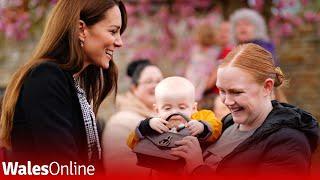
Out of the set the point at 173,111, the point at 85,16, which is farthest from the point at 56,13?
the point at 173,111

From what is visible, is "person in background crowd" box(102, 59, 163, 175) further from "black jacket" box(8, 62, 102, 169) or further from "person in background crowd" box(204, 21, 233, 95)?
"black jacket" box(8, 62, 102, 169)

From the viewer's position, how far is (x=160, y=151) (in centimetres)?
318

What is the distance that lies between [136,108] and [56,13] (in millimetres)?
2595

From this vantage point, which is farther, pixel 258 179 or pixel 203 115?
pixel 203 115

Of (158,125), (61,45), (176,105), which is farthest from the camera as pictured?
(176,105)

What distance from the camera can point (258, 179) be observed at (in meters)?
2.92

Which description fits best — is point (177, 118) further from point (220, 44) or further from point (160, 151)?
point (220, 44)

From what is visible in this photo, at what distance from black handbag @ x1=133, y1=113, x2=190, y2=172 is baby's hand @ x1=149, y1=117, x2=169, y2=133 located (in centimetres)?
2

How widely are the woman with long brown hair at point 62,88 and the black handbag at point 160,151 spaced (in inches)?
7.3

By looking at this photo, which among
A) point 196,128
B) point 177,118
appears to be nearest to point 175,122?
point 177,118

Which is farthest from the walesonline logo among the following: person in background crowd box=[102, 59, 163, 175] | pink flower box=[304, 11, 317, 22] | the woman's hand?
pink flower box=[304, 11, 317, 22]

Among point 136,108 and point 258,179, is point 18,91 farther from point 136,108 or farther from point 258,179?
point 136,108

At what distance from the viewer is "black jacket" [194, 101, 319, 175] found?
2.92 m

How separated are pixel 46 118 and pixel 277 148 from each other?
0.85 metres
